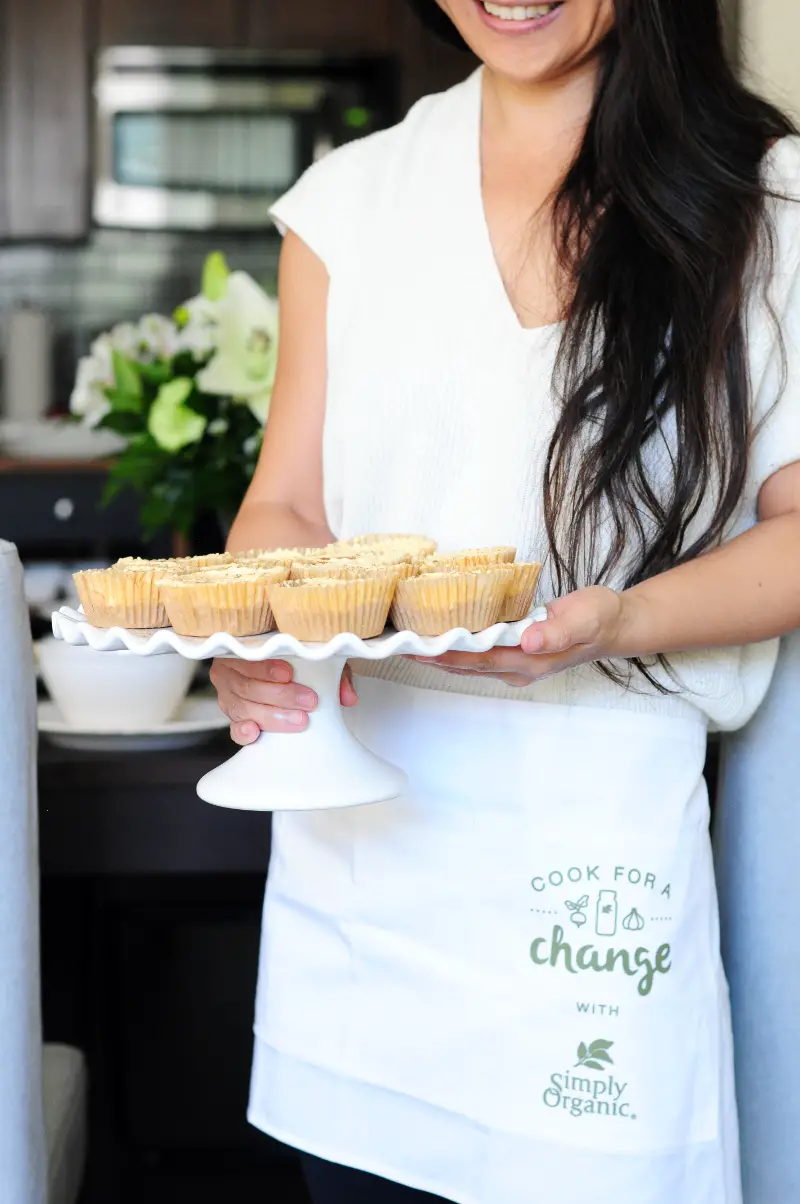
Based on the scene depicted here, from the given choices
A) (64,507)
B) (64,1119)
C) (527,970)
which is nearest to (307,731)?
(527,970)

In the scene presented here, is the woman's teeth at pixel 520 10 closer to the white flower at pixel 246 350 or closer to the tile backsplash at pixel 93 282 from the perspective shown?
the white flower at pixel 246 350

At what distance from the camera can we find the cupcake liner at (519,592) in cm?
98

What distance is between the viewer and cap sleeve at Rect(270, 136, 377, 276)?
4.17 feet

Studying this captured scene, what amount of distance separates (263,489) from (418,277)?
0.77 feet

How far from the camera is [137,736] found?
1.46 m

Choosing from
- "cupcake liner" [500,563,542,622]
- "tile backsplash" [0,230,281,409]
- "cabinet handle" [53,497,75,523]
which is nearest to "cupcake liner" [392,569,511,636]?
"cupcake liner" [500,563,542,622]

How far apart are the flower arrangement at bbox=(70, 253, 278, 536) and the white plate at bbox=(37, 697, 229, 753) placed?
1.04ft

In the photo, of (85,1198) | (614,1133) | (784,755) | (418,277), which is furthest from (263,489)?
(85,1198)

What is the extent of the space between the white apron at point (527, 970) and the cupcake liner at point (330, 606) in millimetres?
187

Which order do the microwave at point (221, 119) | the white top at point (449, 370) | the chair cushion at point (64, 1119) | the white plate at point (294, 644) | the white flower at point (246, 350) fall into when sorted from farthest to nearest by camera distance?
the microwave at point (221, 119) < the white flower at point (246, 350) < the chair cushion at point (64, 1119) < the white top at point (449, 370) < the white plate at point (294, 644)

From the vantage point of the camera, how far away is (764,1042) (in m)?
1.20

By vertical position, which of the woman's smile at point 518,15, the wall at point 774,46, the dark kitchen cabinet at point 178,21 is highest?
the dark kitchen cabinet at point 178,21

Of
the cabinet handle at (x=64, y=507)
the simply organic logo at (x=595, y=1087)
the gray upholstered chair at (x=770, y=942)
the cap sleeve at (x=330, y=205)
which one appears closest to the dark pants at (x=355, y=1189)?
the simply organic logo at (x=595, y=1087)

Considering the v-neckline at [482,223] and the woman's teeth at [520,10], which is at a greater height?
the woman's teeth at [520,10]
